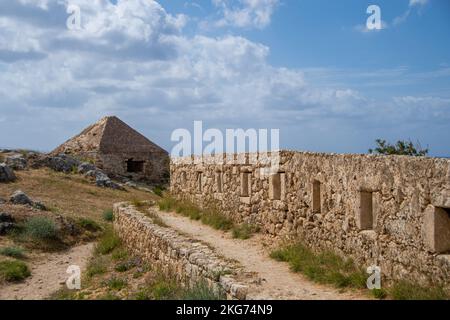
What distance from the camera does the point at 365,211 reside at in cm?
615

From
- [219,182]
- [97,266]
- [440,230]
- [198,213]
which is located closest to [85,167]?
[198,213]

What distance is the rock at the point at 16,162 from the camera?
75.6 ft

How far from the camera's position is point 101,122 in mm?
30953

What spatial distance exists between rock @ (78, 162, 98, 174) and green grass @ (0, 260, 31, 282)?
14.4 metres

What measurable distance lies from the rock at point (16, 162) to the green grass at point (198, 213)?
11237 mm

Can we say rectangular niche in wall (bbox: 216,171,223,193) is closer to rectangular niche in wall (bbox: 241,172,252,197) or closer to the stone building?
rectangular niche in wall (bbox: 241,172,252,197)

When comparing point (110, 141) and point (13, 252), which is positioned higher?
point (110, 141)

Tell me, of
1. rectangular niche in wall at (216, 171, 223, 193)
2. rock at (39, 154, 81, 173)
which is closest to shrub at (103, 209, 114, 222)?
rectangular niche in wall at (216, 171, 223, 193)

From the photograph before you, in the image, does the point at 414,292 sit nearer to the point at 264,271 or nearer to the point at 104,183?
the point at 264,271

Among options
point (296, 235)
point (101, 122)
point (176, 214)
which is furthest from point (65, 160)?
point (296, 235)

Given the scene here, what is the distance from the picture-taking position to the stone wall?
193 inches

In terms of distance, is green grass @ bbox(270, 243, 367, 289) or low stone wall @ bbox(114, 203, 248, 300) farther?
low stone wall @ bbox(114, 203, 248, 300)

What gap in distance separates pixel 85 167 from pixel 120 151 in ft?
12.3
